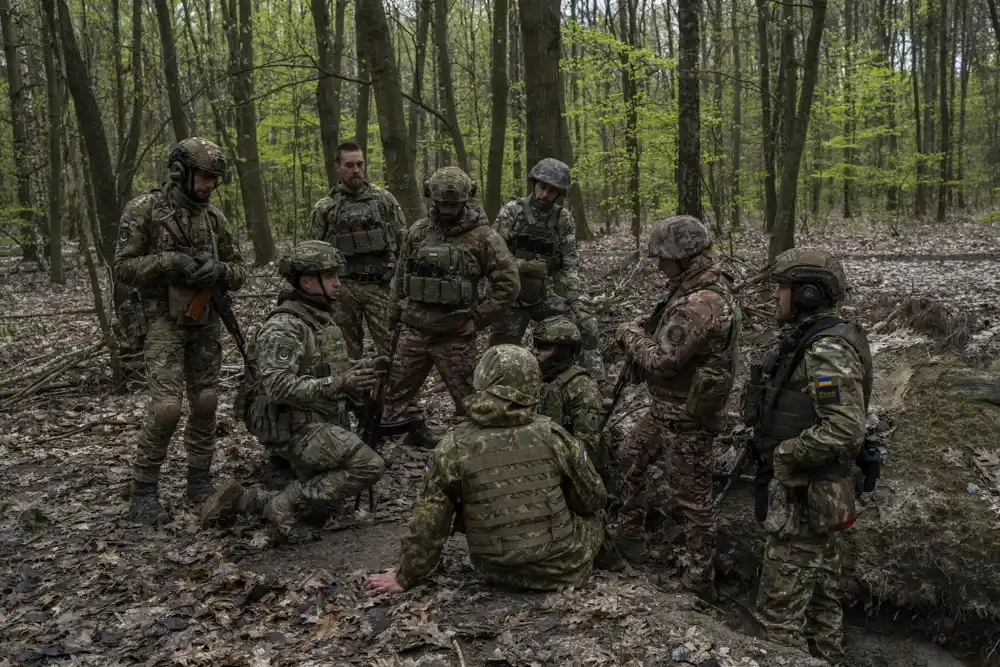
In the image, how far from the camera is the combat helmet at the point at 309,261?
4906 millimetres

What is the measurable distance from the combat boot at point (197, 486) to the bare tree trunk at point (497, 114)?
27.5 feet

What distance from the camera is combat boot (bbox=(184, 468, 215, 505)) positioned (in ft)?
18.5

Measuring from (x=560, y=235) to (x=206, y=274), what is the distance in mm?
3714

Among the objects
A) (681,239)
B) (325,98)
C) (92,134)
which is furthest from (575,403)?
(325,98)

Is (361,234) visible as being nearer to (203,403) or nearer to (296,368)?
(203,403)

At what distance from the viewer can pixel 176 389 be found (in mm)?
5328

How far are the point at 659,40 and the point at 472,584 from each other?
33.7 metres

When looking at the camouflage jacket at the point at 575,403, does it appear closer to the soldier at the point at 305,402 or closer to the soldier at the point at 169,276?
the soldier at the point at 305,402

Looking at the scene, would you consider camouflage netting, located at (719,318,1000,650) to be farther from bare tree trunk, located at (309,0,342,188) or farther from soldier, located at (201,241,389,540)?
bare tree trunk, located at (309,0,342,188)

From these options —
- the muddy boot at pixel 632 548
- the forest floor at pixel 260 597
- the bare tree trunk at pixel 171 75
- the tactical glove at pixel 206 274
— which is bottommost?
the muddy boot at pixel 632 548

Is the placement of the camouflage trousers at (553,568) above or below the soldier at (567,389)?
below

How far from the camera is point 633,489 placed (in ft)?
17.2

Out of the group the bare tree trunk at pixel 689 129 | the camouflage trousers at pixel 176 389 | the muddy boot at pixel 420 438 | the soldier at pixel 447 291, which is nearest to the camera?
the camouflage trousers at pixel 176 389

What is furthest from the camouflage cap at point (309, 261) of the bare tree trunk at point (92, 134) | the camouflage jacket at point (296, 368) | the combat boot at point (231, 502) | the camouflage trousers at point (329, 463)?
the bare tree trunk at point (92, 134)
